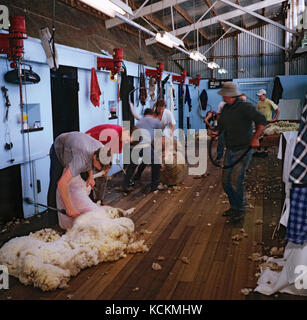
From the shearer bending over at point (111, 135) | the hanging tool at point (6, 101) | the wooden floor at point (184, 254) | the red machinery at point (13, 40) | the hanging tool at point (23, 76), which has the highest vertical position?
the red machinery at point (13, 40)

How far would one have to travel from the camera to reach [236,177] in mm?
5488

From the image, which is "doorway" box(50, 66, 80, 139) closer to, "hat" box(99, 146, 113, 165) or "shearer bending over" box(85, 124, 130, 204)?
"shearer bending over" box(85, 124, 130, 204)

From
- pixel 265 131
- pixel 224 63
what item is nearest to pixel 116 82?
pixel 265 131

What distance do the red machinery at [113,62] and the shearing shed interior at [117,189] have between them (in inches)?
1.2

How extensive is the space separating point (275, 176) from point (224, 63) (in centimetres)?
1373

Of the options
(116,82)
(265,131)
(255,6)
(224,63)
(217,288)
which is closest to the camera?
(217,288)

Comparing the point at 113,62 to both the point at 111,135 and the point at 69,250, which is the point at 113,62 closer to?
the point at 111,135

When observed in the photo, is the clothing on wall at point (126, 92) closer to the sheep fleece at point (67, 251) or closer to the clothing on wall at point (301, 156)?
the sheep fleece at point (67, 251)

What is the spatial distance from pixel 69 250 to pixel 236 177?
256 centimetres

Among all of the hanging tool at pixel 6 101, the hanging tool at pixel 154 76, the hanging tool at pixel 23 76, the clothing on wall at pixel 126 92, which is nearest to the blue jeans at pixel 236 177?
the hanging tool at pixel 23 76

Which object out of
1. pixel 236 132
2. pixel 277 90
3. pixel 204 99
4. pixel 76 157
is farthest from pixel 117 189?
pixel 277 90

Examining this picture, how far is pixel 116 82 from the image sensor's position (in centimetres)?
947

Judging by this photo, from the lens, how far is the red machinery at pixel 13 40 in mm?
5082
